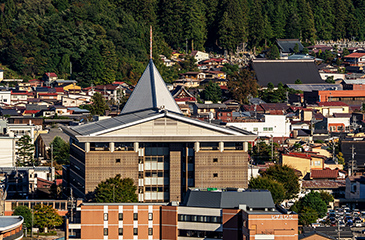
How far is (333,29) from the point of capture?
116562mm

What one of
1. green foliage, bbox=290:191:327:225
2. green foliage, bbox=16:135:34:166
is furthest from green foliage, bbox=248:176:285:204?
green foliage, bbox=16:135:34:166

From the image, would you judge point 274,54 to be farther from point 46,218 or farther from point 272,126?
point 46,218

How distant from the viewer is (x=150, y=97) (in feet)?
161

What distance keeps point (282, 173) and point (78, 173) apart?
930 centimetres

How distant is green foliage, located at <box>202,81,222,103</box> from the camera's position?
265 ft

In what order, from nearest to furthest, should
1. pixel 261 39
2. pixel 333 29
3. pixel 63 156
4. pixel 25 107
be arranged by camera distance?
pixel 63 156 → pixel 25 107 → pixel 261 39 → pixel 333 29

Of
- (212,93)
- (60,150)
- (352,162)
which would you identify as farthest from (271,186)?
(212,93)

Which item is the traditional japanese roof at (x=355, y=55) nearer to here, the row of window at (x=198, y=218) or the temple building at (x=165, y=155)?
the temple building at (x=165, y=155)

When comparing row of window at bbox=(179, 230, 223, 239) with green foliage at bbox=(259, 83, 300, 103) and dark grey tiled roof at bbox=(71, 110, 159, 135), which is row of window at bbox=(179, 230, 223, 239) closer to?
dark grey tiled roof at bbox=(71, 110, 159, 135)

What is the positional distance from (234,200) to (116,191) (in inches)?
254

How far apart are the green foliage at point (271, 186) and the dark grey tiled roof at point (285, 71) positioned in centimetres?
4246

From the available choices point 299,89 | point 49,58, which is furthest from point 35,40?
point 299,89

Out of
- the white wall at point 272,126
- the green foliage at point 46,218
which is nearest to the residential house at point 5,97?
the white wall at point 272,126

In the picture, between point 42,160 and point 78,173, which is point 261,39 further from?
point 78,173
